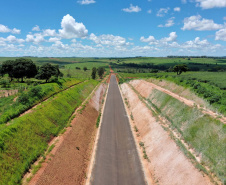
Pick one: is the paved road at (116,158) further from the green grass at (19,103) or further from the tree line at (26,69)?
Answer: the tree line at (26,69)

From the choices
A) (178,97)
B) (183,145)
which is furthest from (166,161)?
(178,97)

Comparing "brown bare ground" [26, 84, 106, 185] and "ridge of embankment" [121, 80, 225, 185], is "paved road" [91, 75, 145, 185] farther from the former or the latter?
"ridge of embankment" [121, 80, 225, 185]

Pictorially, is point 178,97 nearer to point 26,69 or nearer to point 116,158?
point 116,158

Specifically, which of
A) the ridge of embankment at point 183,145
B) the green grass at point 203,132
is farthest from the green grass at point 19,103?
the green grass at point 203,132

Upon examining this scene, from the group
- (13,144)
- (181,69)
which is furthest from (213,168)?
(181,69)

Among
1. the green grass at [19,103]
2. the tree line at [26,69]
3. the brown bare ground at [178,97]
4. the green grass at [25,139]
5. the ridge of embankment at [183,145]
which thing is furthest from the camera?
the tree line at [26,69]

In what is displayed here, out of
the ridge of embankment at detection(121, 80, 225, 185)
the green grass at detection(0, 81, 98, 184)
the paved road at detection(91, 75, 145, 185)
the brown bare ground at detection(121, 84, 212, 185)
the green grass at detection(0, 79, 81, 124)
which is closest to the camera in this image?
the green grass at detection(0, 81, 98, 184)

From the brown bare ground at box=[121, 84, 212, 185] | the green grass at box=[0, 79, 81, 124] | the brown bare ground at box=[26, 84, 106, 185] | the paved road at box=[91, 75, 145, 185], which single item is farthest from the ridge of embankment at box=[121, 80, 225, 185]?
the green grass at box=[0, 79, 81, 124]
